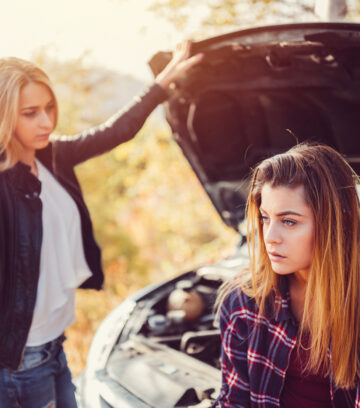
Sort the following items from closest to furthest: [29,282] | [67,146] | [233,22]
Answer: [29,282]
[67,146]
[233,22]

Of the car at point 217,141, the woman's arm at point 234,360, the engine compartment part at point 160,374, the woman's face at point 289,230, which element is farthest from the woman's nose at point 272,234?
the engine compartment part at point 160,374

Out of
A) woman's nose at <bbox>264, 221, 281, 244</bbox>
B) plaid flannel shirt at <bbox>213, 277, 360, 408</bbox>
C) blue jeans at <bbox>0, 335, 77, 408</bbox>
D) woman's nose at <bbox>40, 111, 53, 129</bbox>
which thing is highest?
woman's nose at <bbox>40, 111, 53, 129</bbox>

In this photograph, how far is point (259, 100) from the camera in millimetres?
2576

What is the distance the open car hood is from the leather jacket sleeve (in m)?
0.30

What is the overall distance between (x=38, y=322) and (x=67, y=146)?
0.83 meters

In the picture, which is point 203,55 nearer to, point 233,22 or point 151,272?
point 233,22

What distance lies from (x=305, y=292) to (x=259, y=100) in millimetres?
1378

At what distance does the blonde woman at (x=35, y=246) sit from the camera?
1678 millimetres

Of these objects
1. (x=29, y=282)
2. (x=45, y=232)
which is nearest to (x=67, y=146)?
(x=45, y=232)

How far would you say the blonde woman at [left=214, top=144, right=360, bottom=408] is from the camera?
1.37 m

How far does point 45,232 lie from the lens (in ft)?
5.90

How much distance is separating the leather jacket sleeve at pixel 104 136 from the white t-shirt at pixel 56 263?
19 cm

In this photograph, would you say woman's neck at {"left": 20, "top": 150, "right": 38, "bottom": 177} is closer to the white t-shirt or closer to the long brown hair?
the white t-shirt

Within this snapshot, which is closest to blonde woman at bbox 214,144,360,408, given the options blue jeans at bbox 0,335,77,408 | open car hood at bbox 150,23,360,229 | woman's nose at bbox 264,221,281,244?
woman's nose at bbox 264,221,281,244
